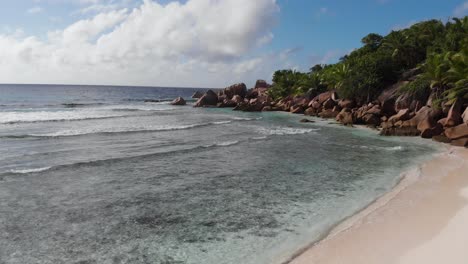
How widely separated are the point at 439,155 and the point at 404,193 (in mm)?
9376

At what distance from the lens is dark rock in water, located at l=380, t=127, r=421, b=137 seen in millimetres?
28922

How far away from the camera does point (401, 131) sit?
29.4m

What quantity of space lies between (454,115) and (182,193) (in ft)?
72.9

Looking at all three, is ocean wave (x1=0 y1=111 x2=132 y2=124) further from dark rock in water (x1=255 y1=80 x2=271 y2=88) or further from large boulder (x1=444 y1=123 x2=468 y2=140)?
dark rock in water (x1=255 y1=80 x2=271 y2=88)

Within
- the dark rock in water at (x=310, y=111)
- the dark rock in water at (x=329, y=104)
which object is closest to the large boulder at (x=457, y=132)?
the dark rock in water at (x=329, y=104)

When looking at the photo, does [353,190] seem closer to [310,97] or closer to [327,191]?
[327,191]

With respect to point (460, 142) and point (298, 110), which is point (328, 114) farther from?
point (460, 142)

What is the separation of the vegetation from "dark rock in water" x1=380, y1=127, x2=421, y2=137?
11.3 feet

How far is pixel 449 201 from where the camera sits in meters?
11.8

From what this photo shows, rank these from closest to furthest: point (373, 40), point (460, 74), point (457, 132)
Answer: point (457, 132) < point (460, 74) < point (373, 40)

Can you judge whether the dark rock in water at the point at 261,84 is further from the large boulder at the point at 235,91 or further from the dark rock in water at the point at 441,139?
the dark rock in water at the point at 441,139

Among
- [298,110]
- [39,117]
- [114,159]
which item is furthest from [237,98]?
[114,159]

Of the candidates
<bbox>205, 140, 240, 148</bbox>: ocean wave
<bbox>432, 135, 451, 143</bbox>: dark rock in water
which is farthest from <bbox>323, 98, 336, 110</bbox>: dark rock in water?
<bbox>205, 140, 240, 148</bbox>: ocean wave

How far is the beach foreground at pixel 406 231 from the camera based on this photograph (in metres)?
7.96
